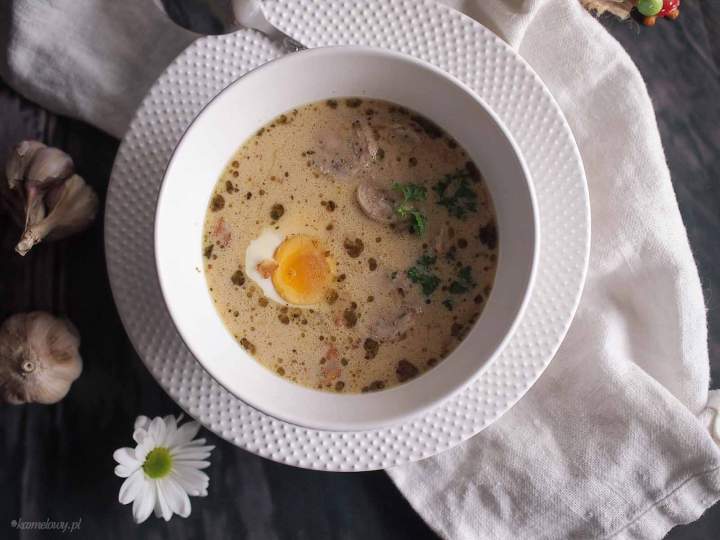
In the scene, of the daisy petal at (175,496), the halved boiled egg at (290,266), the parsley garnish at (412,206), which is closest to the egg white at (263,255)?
the halved boiled egg at (290,266)

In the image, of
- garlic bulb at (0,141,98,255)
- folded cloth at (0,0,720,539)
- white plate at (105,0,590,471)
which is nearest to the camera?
white plate at (105,0,590,471)

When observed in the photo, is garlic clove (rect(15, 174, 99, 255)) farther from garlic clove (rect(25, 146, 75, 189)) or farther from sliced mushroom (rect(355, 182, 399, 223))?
sliced mushroom (rect(355, 182, 399, 223))

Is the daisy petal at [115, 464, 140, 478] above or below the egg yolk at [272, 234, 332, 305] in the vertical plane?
below

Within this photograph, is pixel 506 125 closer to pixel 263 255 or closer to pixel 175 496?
pixel 263 255

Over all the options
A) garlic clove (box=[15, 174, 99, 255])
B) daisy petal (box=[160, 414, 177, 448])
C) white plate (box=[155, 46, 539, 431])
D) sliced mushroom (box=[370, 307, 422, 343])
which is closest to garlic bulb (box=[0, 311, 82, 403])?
garlic clove (box=[15, 174, 99, 255])

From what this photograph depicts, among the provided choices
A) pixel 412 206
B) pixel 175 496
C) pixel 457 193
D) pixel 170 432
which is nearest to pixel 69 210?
pixel 170 432

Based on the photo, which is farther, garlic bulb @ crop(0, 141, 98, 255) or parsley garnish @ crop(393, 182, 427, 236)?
garlic bulb @ crop(0, 141, 98, 255)
